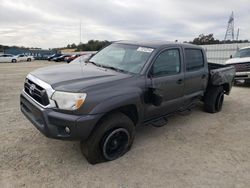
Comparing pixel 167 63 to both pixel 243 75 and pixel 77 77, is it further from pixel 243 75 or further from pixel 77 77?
pixel 243 75

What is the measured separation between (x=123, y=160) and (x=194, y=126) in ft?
7.35

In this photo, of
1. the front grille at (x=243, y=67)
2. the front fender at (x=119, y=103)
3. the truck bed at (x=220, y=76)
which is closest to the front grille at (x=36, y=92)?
the front fender at (x=119, y=103)

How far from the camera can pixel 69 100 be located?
9.85 ft

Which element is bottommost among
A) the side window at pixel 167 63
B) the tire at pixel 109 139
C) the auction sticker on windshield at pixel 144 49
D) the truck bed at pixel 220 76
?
the tire at pixel 109 139

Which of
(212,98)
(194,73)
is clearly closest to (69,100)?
(194,73)

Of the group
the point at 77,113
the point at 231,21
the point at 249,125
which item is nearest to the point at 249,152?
the point at 249,125

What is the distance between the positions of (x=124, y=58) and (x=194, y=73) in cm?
167

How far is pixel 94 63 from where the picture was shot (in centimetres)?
445

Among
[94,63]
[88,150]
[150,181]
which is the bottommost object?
[150,181]

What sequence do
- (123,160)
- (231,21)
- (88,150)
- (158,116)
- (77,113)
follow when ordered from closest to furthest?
(77,113)
(88,150)
(123,160)
(158,116)
(231,21)

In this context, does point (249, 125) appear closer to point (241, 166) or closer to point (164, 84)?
point (241, 166)

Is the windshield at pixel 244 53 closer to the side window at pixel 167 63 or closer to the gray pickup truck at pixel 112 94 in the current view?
the gray pickup truck at pixel 112 94

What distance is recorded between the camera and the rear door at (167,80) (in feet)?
13.1

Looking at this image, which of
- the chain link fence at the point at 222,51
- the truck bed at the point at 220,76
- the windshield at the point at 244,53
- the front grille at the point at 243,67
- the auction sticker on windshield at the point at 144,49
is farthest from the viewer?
the chain link fence at the point at 222,51
